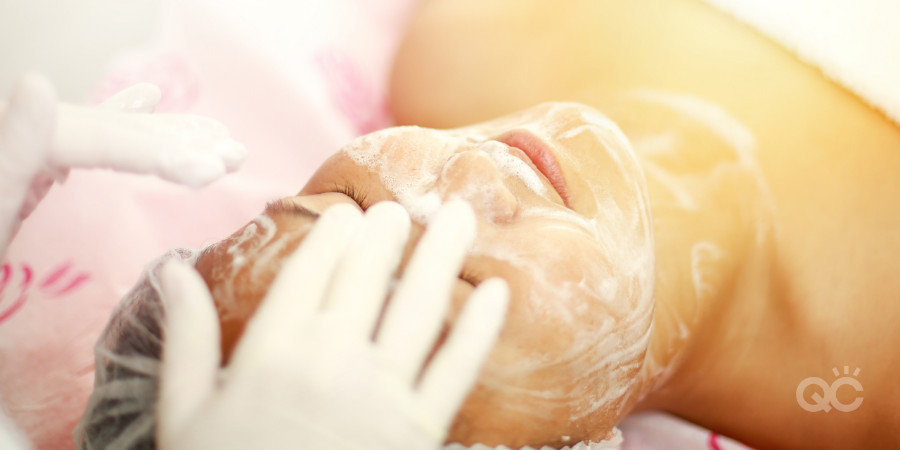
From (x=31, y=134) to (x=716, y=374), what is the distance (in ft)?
3.15

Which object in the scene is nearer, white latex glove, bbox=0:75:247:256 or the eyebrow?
white latex glove, bbox=0:75:247:256

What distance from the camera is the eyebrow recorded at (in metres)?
0.66

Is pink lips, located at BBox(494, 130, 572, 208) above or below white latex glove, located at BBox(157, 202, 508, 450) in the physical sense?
above

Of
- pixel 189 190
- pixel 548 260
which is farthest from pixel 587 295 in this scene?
pixel 189 190

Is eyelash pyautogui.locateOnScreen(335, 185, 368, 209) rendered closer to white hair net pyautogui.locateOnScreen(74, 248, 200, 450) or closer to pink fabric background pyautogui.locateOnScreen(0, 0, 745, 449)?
white hair net pyautogui.locateOnScreen(74, 248, 200, 450)

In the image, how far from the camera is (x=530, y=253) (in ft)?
2.15

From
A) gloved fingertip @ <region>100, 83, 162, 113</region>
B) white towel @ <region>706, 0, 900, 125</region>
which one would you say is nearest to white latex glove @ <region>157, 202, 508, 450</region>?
gloved fingertip @ <region>100, 83, 162, 113</region>

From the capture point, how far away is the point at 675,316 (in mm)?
890

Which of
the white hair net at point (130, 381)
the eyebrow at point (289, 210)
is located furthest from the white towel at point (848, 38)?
the eyebrow at point (289, 210)

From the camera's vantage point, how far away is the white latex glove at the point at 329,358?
19.9 inches

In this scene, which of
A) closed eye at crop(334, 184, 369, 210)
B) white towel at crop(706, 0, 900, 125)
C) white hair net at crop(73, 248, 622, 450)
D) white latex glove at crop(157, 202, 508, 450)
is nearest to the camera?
white latex glove at crop(157, 202, 508, 450)

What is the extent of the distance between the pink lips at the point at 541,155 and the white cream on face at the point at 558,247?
0.6 inches

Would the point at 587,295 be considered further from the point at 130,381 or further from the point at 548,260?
the point at 130,381

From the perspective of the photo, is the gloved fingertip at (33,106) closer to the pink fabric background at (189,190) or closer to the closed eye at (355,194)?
the closed eye at (355,194)
